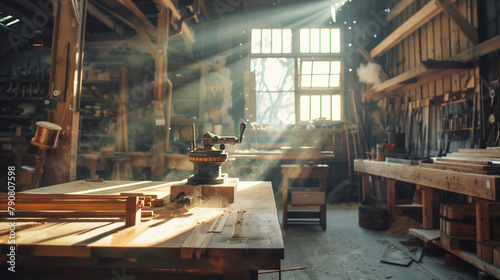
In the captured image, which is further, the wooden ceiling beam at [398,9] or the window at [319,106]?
the window at [319,106]

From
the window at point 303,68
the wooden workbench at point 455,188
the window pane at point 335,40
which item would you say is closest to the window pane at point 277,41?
the window at point 303,68

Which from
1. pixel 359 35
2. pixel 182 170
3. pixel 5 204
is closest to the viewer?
pixel 5 204

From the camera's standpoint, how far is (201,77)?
720 centimetres

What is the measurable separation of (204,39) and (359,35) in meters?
4.17

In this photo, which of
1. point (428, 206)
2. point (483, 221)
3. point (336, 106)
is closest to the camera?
point (483, 221)

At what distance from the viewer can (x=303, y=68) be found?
741 cm

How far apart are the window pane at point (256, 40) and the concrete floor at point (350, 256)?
16.1 feet

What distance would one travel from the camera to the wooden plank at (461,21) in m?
3.90

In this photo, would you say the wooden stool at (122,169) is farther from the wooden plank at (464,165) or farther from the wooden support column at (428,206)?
the wooden plank at (464,165)

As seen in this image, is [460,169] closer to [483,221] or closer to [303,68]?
[483,221]

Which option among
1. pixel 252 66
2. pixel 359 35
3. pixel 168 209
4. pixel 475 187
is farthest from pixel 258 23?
pixel 168 209

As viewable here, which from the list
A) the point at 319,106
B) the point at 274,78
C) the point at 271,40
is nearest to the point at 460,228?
the point at 319,106

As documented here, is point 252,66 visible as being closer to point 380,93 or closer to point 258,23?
point 258,23

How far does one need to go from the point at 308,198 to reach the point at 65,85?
369 centimetres
